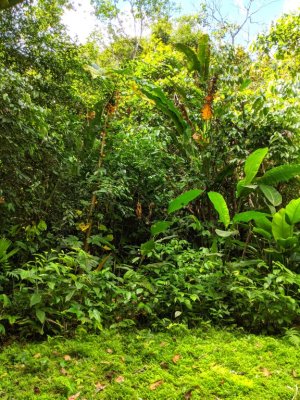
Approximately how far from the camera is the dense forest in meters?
2.51

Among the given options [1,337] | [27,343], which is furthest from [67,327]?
[1,337]

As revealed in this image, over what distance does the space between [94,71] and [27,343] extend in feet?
9.67

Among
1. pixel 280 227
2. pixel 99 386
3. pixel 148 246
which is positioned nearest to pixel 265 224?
pixel 280 227

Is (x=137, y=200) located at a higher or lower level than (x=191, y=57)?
lower

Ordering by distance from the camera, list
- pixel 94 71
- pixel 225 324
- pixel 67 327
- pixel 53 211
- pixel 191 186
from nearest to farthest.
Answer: pixel 67 327, pixel 225 324, pixel 53 211, pixel 94 71, pixel 191 186

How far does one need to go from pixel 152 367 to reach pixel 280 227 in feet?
5.90

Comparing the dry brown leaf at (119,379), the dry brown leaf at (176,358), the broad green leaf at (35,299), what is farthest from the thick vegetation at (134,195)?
the dry brown leaf at (119,379)

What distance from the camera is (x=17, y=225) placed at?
3.19 meters

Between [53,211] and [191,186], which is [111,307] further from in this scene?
[191,186]

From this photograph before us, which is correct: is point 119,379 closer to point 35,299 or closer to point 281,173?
point 35,299

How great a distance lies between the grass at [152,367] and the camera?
1851mm

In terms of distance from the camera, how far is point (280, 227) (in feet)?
10.5

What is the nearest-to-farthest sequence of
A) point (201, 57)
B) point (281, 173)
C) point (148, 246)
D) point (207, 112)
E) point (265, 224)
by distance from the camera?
point (148, 246)
point (265, 224)
point (281, 173)
point (207, 112)
point (201, 57)

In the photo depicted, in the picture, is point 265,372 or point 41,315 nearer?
point 265,372
